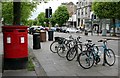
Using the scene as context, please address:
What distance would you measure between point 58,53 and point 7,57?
470 cm

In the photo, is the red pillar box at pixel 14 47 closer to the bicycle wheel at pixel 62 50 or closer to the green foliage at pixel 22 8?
the bicycle wheel at pixel 62 50

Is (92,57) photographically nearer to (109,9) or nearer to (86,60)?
(86,60)

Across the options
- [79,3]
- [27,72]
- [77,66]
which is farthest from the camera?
[79,3]

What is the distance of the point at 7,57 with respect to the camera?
971cm

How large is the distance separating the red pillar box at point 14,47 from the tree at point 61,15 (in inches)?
3219

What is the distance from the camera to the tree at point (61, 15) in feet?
300

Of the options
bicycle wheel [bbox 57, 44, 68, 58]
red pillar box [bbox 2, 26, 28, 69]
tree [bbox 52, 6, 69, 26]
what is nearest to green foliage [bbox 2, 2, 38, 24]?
bicycle wheel [bbox 57, 44, 68, 58]

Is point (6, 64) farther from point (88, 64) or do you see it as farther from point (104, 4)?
point (104, 4)

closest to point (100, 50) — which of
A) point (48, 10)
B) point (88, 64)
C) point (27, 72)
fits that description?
point (88, 64)

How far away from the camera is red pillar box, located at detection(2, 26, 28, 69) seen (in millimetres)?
9641

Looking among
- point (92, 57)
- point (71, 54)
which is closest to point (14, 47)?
point (92, 57)

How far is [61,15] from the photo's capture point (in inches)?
3590

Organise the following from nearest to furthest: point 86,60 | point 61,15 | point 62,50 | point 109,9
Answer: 1. point 86,60
2. point 62,50
3. point 109,9
4. point 61,15

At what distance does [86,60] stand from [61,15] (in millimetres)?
81660
